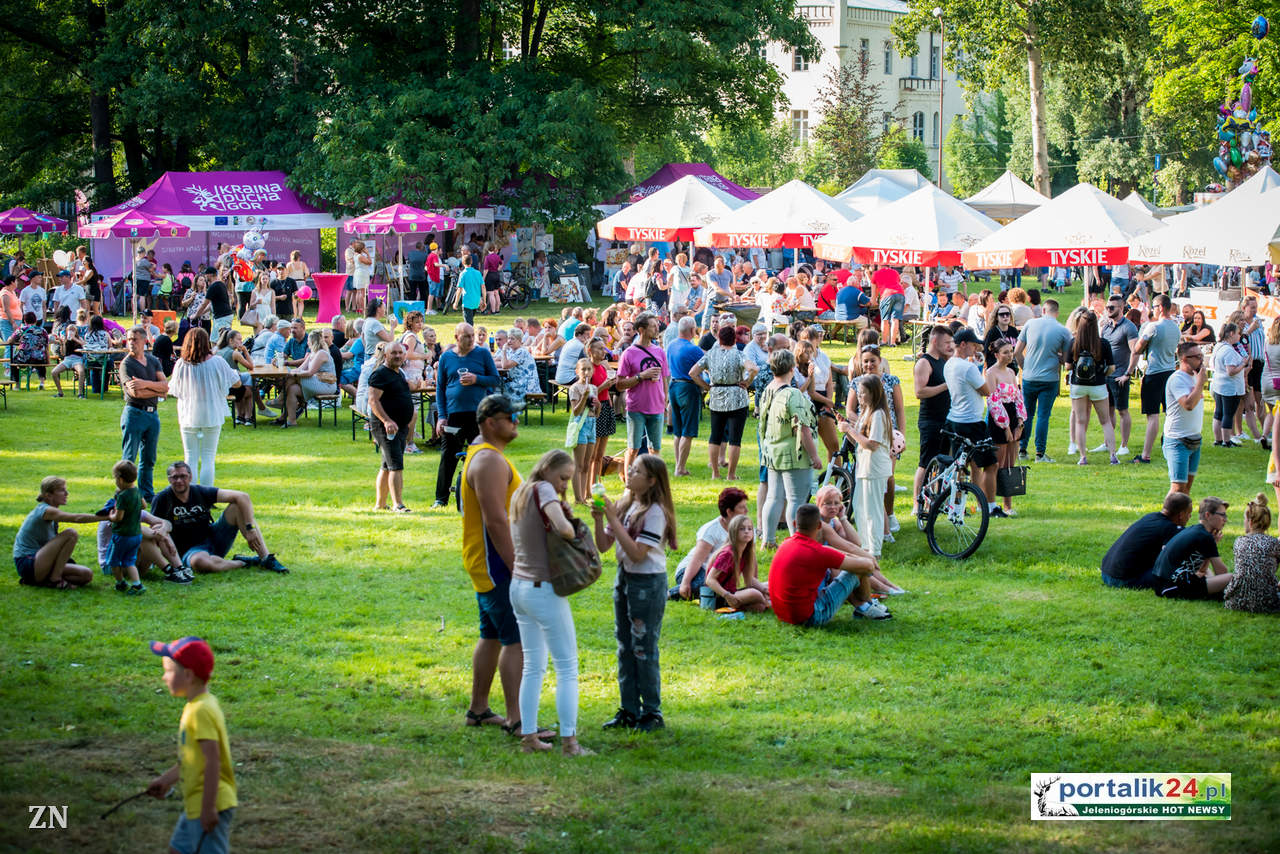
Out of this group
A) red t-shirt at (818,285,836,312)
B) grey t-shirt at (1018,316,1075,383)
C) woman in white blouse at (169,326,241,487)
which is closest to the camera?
woman in white blouse at (169,326,241,487)

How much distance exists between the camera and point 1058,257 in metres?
21.1

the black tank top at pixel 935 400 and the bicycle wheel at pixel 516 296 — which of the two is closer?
the black tank top at pixel 935 400

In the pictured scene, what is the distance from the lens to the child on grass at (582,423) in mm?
12469

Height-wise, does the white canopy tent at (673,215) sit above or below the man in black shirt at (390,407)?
above

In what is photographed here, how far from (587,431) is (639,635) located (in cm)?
589

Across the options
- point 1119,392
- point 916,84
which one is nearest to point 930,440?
point 1119,392

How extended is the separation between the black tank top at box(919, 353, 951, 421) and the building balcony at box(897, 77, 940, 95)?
249 ft

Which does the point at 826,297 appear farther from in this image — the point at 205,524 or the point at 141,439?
the point at 205,524

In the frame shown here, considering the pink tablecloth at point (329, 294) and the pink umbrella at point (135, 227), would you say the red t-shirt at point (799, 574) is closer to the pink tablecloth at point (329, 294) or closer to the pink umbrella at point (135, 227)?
the pink tablecloth at point (329, 294)

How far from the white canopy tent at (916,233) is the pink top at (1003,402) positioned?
10.5 m

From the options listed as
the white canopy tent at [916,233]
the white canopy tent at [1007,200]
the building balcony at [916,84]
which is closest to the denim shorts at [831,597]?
the white canopy tent at [916,233]

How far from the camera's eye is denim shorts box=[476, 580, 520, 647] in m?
6.66

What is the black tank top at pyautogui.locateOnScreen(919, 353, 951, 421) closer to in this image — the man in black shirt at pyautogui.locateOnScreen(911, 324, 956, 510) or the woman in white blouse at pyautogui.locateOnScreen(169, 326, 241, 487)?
the man in black shirt at pyautogui.locateOnScreen(911, 324, 956, 510)

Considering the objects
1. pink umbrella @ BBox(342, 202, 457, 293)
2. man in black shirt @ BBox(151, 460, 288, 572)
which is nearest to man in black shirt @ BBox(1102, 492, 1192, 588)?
man in black shirt @ BBox(151, 460, 288, 572)
